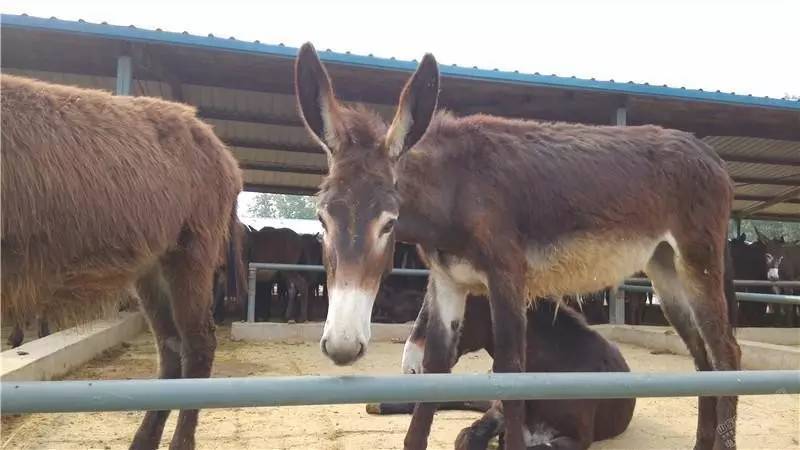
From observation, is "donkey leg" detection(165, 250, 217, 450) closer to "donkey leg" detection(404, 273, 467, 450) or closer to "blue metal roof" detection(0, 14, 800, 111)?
"donkey leg" detection(404, 273, 467, 450)

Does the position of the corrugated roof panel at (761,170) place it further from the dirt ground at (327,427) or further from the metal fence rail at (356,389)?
the metal fence rail at (356,389)

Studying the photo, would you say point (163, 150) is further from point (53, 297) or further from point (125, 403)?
point (125, 403)

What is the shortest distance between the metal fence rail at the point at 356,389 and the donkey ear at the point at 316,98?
4.81 feet

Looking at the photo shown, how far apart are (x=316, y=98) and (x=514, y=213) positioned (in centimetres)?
135

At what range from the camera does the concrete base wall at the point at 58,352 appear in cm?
420

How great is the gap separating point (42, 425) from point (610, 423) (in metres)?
3.88

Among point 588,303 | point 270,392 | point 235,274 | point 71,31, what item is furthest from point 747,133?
point 270,392

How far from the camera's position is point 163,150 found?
3197 millimetres

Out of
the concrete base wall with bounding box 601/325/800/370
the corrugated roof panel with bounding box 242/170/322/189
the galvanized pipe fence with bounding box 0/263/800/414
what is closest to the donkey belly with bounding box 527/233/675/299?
the galvanized pipe fence with bounding box 0/263/800/414

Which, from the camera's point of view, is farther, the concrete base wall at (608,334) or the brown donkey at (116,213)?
the concrete base wall at (608,334)

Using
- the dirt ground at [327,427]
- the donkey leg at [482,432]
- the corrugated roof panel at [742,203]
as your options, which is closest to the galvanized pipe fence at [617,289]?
the dirt ground at [327,427]

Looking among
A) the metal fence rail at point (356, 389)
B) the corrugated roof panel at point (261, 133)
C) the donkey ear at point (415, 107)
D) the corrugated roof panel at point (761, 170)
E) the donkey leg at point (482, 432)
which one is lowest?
the donkey leg at point (482, 432)

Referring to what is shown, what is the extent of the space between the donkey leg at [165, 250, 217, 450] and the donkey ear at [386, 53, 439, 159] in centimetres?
142

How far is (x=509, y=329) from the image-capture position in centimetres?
295
